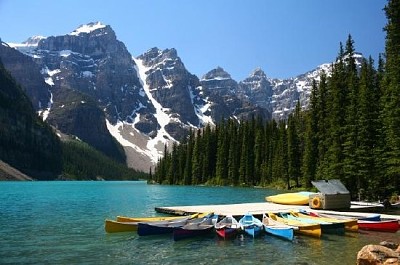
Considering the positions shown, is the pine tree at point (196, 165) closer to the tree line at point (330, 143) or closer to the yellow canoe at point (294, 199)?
the tree line at point (330, 143)

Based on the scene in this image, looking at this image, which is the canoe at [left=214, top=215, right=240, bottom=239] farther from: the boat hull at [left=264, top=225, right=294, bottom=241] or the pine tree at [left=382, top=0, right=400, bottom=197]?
the pine tree at [left=382, top=0, right=400, bottom=197]

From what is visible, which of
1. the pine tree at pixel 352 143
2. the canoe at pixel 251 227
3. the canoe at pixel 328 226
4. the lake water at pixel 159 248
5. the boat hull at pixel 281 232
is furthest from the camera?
the pine tree at pixel 352 143

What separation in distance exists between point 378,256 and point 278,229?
11.2m

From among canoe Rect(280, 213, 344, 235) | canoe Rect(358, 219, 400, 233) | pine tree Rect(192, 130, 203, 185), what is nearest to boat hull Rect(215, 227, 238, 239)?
canoe Rect(280, 213, 344, 235)

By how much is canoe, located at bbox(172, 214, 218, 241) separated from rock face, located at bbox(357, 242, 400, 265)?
12708 mm

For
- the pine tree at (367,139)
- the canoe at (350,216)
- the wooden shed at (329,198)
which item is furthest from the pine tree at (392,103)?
the canoe at (350,216)

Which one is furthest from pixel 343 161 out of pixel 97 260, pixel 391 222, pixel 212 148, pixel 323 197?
pixel 212 148

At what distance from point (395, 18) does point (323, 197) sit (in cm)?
2851

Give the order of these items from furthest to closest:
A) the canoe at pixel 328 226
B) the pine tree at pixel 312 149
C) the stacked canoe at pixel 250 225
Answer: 1. the pine tree at pixel 312 149
2. the canoe at pixel 328 226
3. the stacked canoe at pixel 250 225

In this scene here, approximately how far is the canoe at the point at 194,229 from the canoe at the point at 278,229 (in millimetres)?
4093

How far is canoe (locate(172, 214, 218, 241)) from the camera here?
28219 mm

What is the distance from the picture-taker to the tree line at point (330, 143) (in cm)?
4844

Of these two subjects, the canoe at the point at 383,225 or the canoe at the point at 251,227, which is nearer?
the canoe at the point at 251,227

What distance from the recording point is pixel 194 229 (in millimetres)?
29141
